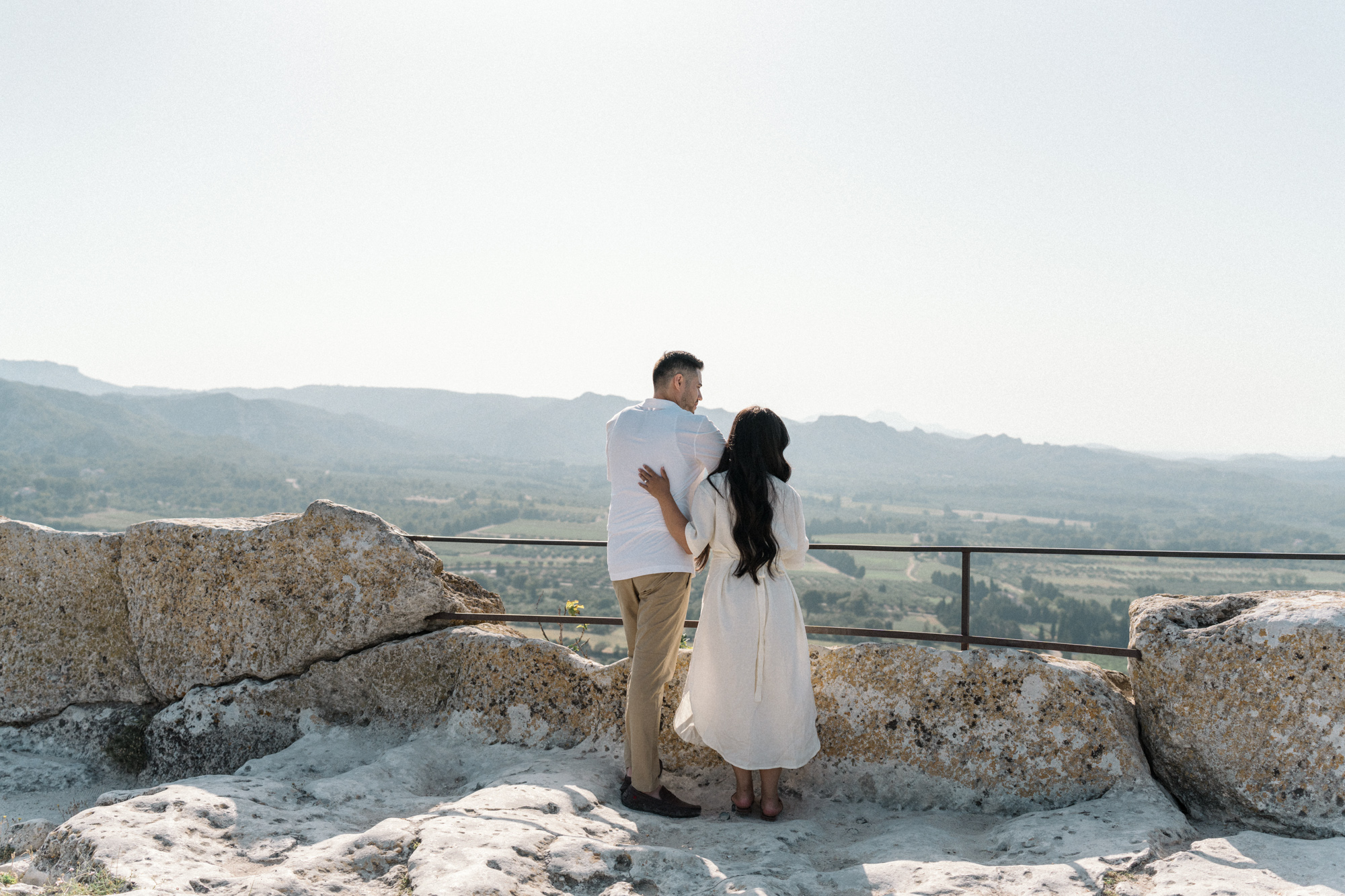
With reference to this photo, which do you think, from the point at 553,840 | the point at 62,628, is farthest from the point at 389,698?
the point at 62,628

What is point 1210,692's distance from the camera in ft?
13.7

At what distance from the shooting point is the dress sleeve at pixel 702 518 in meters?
4.15

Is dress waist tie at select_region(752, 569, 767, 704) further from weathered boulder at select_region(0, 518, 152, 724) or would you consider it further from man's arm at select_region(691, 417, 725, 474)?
weathered boulder at select_region(0, 518, 152, 724)

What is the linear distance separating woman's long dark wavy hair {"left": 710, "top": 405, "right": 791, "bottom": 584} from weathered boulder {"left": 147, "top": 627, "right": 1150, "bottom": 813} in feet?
4.46

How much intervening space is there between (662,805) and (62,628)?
533 centimetres

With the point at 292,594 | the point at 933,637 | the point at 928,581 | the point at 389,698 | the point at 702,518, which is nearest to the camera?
the point at 702,518

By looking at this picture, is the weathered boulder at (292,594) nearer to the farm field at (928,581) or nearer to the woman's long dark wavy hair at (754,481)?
the woman's long dark wavy hair at (754,481)

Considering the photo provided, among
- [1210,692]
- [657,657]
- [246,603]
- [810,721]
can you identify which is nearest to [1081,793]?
[1210,692]

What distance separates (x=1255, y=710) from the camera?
407 cm

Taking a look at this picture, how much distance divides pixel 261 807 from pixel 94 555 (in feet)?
12.2

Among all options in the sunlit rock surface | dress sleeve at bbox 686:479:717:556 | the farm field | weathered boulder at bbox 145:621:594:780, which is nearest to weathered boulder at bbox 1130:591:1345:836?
the sunlit rock surface

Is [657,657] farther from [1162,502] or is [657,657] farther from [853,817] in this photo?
[1162,502]

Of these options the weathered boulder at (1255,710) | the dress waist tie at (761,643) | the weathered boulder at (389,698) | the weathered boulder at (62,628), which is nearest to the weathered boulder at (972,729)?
the weathered boulder at (1255,710)

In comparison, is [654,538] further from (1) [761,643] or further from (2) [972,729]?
(2) [972,729]
